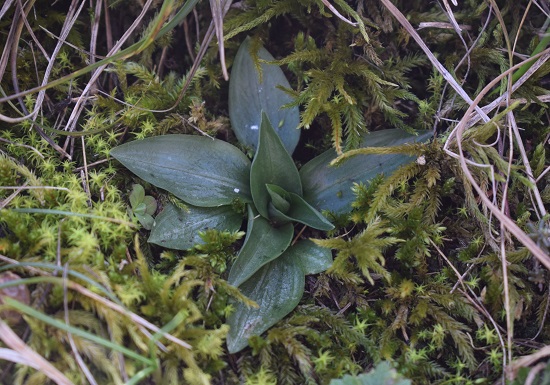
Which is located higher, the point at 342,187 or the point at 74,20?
the point at 74,20

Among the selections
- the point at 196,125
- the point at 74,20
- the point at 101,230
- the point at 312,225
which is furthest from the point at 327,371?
the point at 74,20

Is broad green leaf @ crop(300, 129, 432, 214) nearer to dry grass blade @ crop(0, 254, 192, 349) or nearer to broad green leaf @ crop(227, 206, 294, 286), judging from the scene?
broad green leaf @ crop(227, 206, 294, 286)

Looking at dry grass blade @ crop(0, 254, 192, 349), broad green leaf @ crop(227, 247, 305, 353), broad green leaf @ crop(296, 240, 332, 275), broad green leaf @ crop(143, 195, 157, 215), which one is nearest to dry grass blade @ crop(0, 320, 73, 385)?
dry grass blade @ crop(0, 254, 192, 349)

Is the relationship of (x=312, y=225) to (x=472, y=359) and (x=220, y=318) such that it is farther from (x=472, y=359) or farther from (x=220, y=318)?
(x=472, y=359)

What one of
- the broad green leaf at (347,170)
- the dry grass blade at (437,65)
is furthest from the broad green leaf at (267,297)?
the dry grass blade at (437,65)

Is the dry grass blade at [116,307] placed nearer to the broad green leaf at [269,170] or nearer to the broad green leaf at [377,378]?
the broad green leaf at [377,378]

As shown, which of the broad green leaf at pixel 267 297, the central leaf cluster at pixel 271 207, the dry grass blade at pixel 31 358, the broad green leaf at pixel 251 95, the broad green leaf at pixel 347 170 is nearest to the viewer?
the dry grass blade at pixel 31 358
